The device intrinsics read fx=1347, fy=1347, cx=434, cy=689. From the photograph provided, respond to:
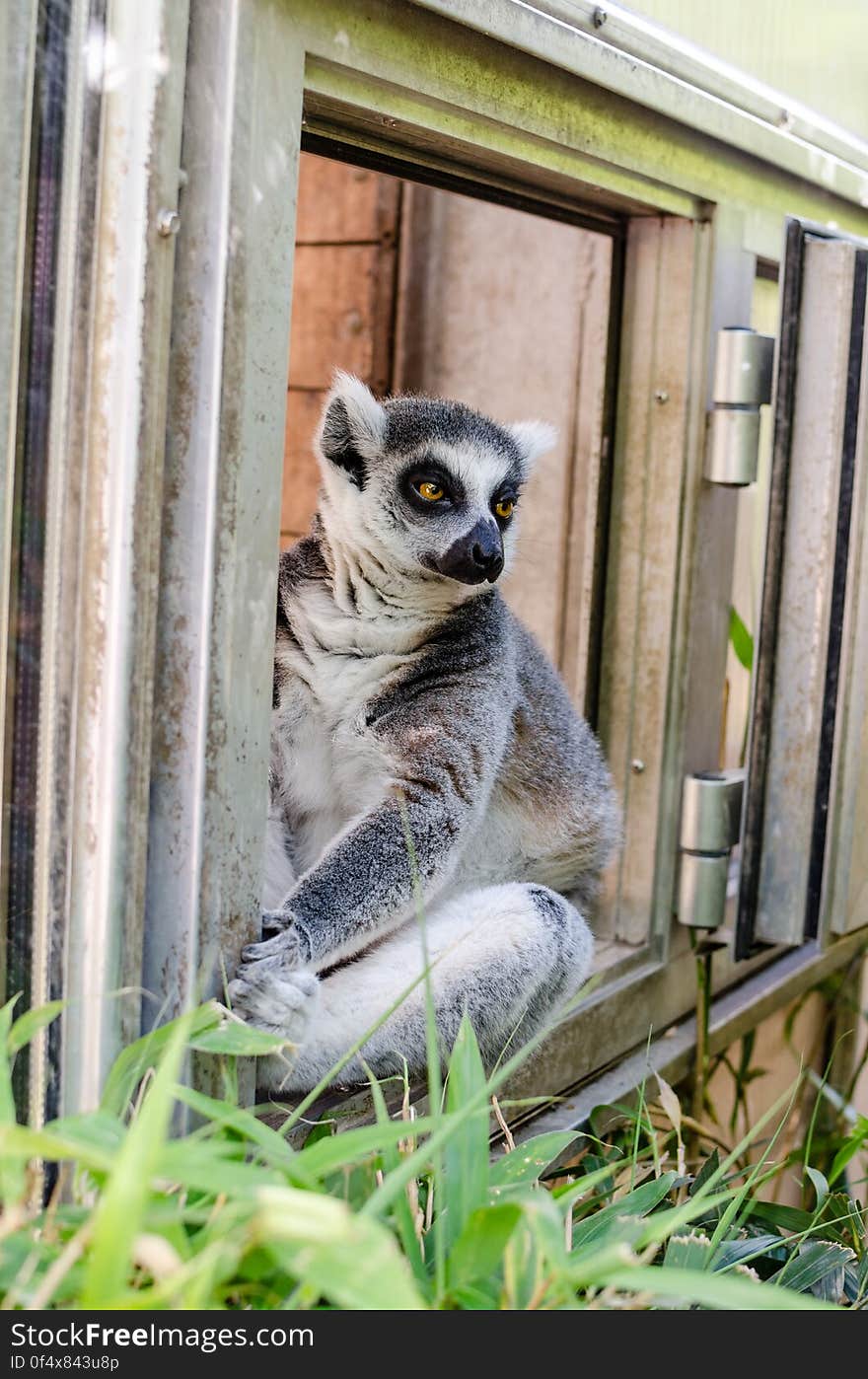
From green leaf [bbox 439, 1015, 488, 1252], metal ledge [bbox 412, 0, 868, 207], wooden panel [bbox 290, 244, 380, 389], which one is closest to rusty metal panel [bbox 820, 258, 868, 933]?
metal ledge [bbox 412, 0, 868, 207]

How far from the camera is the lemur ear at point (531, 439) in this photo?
3.10 metres

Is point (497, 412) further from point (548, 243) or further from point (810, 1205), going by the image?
Answer: point (810, 1205)

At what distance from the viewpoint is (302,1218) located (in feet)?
3.38

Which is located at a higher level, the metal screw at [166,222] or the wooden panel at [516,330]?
the wooden panel at [516,330]

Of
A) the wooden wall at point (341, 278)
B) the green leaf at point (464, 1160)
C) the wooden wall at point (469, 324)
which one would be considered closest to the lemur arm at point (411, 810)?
the green leaf at point (464, 1160)

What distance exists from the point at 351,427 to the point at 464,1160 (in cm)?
162

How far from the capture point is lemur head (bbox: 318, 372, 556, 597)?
8.95 feet

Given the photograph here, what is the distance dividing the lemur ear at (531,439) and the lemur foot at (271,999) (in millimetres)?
1463

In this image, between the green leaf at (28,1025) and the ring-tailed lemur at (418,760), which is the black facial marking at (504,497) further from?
the green leaf at (28,1025)

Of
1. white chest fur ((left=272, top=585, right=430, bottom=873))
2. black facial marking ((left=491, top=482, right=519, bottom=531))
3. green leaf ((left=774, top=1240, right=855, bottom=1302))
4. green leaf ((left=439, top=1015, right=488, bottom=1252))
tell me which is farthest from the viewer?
black facial marking ((left=491, top=482, right=519, bottom=531))

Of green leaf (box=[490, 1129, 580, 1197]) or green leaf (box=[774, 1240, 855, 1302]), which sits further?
green leaf (box=[774, 1240, 855, 1302])

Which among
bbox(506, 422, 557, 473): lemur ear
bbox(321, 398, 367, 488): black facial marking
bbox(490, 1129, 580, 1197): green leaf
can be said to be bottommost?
bbox(490, 1129, 580, 1197): green leaf

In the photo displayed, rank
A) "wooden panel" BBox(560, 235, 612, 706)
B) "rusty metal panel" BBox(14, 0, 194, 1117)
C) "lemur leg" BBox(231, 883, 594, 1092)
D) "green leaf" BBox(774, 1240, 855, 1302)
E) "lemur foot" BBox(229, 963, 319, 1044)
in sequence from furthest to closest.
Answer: "wooden panel" BBox(560, 235, 612, 706) < "lemur leg" BBox(231, 883, 594, 1092) < "green leaf" BBox(774, 1240, 855, 1302) < "lemur foot" BBox(229, 963, 319, 1044) < "rusty metal panel" BBox(14, 0, 194, 1117)

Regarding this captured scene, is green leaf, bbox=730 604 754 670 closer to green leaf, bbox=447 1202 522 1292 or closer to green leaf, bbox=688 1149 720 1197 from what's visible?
green leaf, bbox=688 1149 720 1197
